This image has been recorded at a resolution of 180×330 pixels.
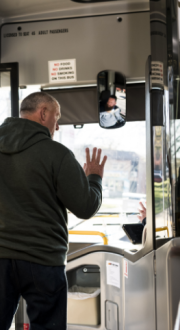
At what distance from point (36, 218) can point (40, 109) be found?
1.90 ft

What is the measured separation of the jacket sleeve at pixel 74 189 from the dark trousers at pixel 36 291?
30cm

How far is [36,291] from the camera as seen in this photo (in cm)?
154

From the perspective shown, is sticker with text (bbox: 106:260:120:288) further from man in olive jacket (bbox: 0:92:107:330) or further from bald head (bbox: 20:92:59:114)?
bald head (bbox: 20:92:59:114)

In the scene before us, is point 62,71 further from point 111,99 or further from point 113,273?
point 113,273

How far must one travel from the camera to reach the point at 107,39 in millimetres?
2533

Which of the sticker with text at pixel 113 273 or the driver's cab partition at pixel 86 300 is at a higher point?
the sticker with text at pixel 113 273

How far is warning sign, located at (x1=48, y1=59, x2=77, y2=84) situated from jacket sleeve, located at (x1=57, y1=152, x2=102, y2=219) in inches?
47.4

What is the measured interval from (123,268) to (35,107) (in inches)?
48.5

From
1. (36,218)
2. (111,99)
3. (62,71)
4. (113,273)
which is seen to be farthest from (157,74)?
(113,273)

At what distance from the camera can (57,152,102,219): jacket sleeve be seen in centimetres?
153

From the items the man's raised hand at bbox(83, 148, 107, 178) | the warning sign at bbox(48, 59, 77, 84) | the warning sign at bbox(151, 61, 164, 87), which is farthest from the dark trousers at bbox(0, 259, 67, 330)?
the warning sign at bbox(48, 59, 77, 84)

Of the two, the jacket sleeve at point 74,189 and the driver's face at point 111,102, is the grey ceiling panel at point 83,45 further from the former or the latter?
the jacket sleeve at point 74,189

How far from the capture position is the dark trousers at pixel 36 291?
1.53 meters

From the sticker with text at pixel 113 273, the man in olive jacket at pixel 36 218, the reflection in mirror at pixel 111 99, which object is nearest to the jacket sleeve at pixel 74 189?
the man in olive jacket at pixel 36 218
